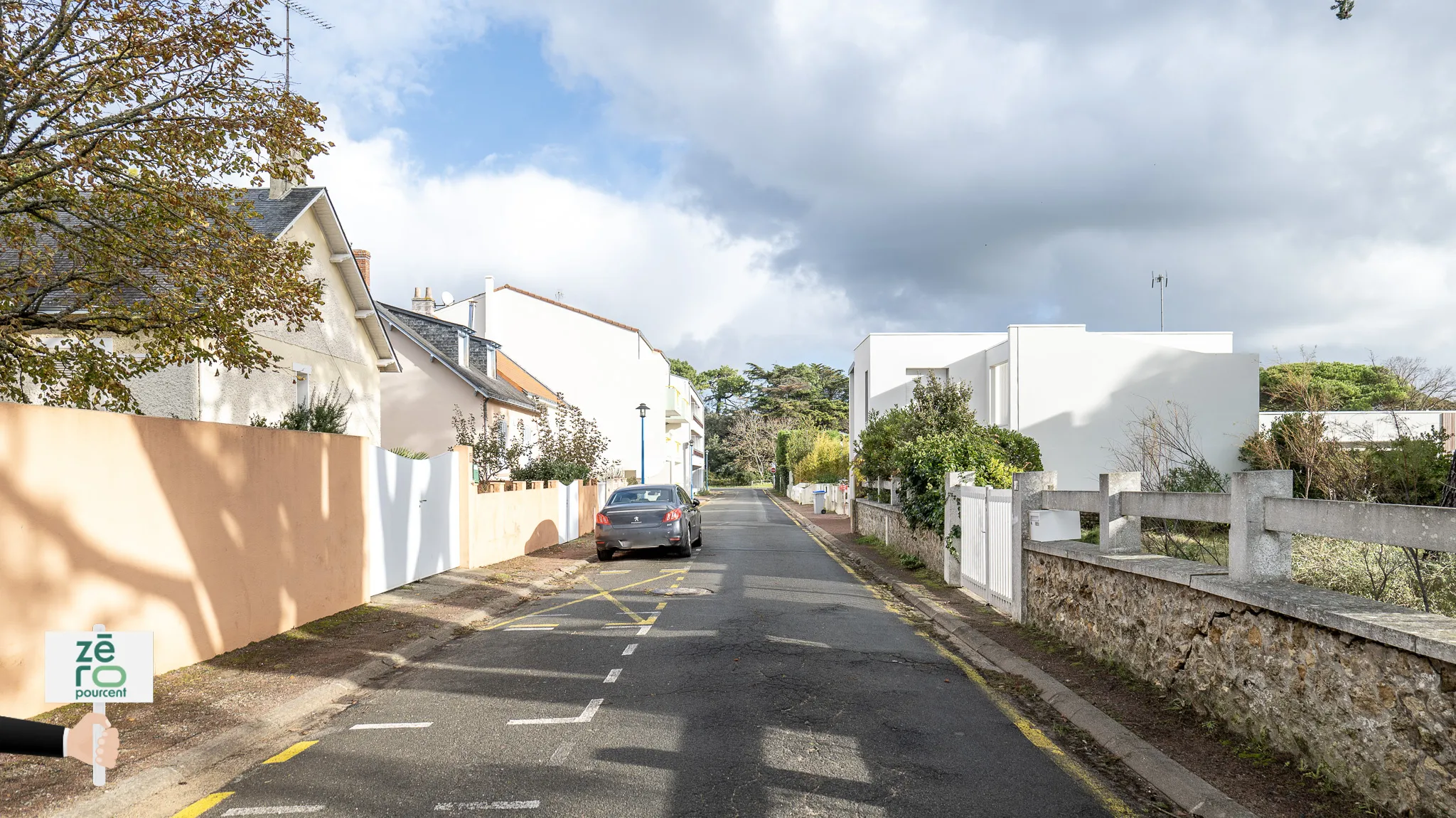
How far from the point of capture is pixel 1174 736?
222 inches

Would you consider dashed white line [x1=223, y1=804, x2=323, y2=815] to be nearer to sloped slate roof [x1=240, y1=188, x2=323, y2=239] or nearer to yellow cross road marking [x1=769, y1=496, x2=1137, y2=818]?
yellow cross road marking [x1=769, y1=496, x2=1137, y2=818]

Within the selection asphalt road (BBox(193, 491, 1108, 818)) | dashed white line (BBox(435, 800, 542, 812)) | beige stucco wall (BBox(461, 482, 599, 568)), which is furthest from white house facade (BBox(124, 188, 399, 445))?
dashed white line (BBox(435, 800, 542, 812))

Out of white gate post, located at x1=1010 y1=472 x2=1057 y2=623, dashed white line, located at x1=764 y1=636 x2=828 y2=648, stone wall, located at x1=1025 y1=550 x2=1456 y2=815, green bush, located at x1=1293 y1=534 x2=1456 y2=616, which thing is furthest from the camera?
white gate post, located at x1=1010 y1=472 x2=1057 y2=623

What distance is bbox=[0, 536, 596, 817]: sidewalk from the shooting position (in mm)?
4926

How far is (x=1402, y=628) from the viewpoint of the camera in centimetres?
414

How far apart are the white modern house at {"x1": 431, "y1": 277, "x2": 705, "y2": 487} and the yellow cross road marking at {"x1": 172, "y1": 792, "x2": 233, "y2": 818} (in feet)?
120

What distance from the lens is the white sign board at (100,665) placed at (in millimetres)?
3197

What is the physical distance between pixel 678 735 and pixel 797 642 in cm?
348

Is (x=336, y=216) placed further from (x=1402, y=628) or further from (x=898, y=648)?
(x=1402, y=628)

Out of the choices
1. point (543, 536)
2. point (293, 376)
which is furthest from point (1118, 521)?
point (293, 376)

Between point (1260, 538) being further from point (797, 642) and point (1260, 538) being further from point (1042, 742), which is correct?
point (797, 642)

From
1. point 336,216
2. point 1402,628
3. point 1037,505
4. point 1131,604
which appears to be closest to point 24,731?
point 1402,628

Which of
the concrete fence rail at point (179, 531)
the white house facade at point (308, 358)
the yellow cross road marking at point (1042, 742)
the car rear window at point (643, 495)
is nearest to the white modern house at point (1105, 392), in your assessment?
the car rear window at point (643, 495)

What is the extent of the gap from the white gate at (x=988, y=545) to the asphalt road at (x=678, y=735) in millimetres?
1325
